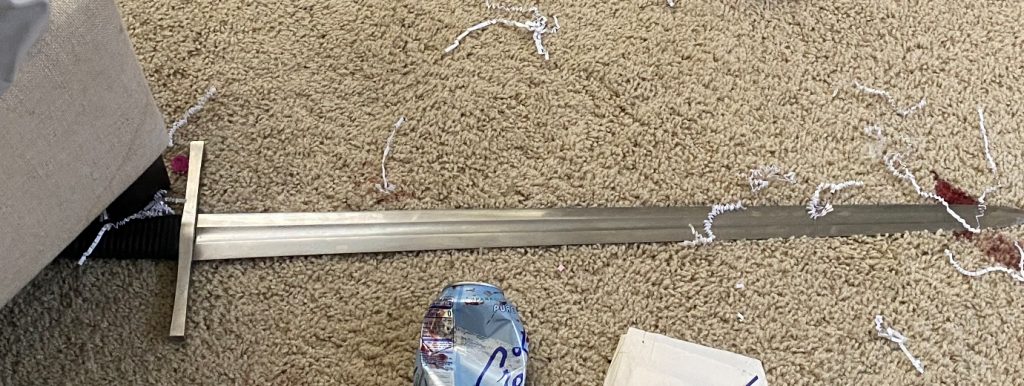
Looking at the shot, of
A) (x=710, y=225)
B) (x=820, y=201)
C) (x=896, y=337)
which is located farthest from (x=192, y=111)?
(x=896, y=337)

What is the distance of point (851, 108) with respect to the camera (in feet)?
3.75

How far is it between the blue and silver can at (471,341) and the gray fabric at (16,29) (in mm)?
503

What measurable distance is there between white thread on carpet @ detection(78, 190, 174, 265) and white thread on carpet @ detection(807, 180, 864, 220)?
83 cm

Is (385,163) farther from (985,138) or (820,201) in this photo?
(985,138)

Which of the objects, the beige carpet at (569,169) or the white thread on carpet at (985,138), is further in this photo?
the white thread on carpet at (985,138)

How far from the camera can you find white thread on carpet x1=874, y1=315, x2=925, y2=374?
3.31 feet

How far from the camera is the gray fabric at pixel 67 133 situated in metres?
0.68

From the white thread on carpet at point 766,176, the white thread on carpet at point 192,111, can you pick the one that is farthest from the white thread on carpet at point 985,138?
the white thread on carpet at point 192,111

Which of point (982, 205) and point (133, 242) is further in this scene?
point (982, 205)

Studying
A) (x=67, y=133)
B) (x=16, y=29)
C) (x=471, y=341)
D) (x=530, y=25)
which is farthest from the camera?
(x=530, y=25)

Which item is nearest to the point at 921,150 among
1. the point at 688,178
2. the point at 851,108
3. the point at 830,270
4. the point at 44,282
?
the point at 851,108

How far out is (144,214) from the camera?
38.9 inches

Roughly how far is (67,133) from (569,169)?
23.1 inches

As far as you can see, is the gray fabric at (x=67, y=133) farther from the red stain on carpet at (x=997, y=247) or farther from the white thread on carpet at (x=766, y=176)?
the red stain on carpet at (x=997, y=247)
